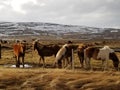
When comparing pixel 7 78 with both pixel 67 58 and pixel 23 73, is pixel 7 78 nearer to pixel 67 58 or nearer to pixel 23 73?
pixel 23 73

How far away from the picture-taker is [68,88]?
18.5 metres

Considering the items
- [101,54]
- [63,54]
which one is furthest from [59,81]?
Result: [63,54]

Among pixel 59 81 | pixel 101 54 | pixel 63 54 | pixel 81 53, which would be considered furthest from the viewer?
pixel 81 53

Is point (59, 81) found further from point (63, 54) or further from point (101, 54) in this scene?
point (63, 54)

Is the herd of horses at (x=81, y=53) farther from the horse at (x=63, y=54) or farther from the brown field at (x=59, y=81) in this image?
the brown field at (x=59, y=81)

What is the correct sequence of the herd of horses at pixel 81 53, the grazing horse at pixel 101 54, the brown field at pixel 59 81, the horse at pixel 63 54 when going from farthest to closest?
the horse at pixel 63 54
the herd of horses at pixel 81 53
the grazing horse at pixel 101 54
the brown field at pixel 59 81

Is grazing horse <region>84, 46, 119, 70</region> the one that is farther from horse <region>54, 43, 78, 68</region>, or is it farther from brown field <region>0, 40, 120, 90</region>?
brown field <region>0, 40, 120, 90</region>

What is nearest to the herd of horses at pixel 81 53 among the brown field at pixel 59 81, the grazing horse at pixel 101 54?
the grazing horse at pixel 101 54

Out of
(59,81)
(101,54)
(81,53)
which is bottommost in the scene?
(59,81)

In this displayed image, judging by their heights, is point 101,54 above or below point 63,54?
above

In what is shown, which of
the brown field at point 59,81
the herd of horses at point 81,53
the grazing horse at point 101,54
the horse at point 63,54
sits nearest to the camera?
the brown field at point 59,81

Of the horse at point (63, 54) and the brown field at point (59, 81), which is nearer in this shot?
the brown field at point (59, 81)

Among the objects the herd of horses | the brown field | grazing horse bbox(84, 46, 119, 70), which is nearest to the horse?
the herd of horses

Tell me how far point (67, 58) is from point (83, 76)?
10257 millimetres
